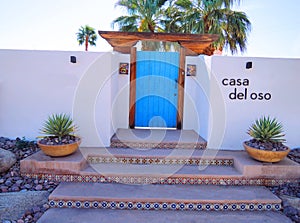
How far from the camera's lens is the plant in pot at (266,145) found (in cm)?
417

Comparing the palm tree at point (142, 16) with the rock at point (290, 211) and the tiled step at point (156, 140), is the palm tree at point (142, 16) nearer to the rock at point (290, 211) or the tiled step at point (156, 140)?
the tiled step at point (156, 140)

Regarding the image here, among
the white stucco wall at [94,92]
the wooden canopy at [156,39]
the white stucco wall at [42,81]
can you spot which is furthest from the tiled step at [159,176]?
the wooden canopy at [156,39]

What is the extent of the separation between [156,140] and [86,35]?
17258 mm

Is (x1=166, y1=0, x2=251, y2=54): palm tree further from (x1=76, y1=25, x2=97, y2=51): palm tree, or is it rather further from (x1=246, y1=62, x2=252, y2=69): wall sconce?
(x1=76, y1=25, x2=97, y2=51): palm tree

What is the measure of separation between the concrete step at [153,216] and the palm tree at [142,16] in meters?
10.6

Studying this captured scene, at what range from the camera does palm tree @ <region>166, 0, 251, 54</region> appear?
428 inches

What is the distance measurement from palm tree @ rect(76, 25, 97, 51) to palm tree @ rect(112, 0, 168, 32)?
767cm

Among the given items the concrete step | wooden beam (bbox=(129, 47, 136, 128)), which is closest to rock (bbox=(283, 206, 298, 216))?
the concrete step

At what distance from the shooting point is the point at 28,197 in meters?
3.55

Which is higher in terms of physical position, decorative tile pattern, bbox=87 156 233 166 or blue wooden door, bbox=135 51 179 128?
blue wooden door, bbox=135 51 179 128

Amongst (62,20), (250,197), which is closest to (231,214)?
(250,197)

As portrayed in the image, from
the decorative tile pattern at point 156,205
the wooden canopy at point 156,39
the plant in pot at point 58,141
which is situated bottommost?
the decorative tile pattern at point 156,205

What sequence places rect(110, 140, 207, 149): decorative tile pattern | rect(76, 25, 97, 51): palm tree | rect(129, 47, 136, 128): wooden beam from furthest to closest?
rect(76, 25, 97, 51): palm tree, rect(129, 47, 136, 128): wooden beam, rect(110, 140, 207, 149): decorative tile pattern

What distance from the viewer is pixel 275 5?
8.61 meters
